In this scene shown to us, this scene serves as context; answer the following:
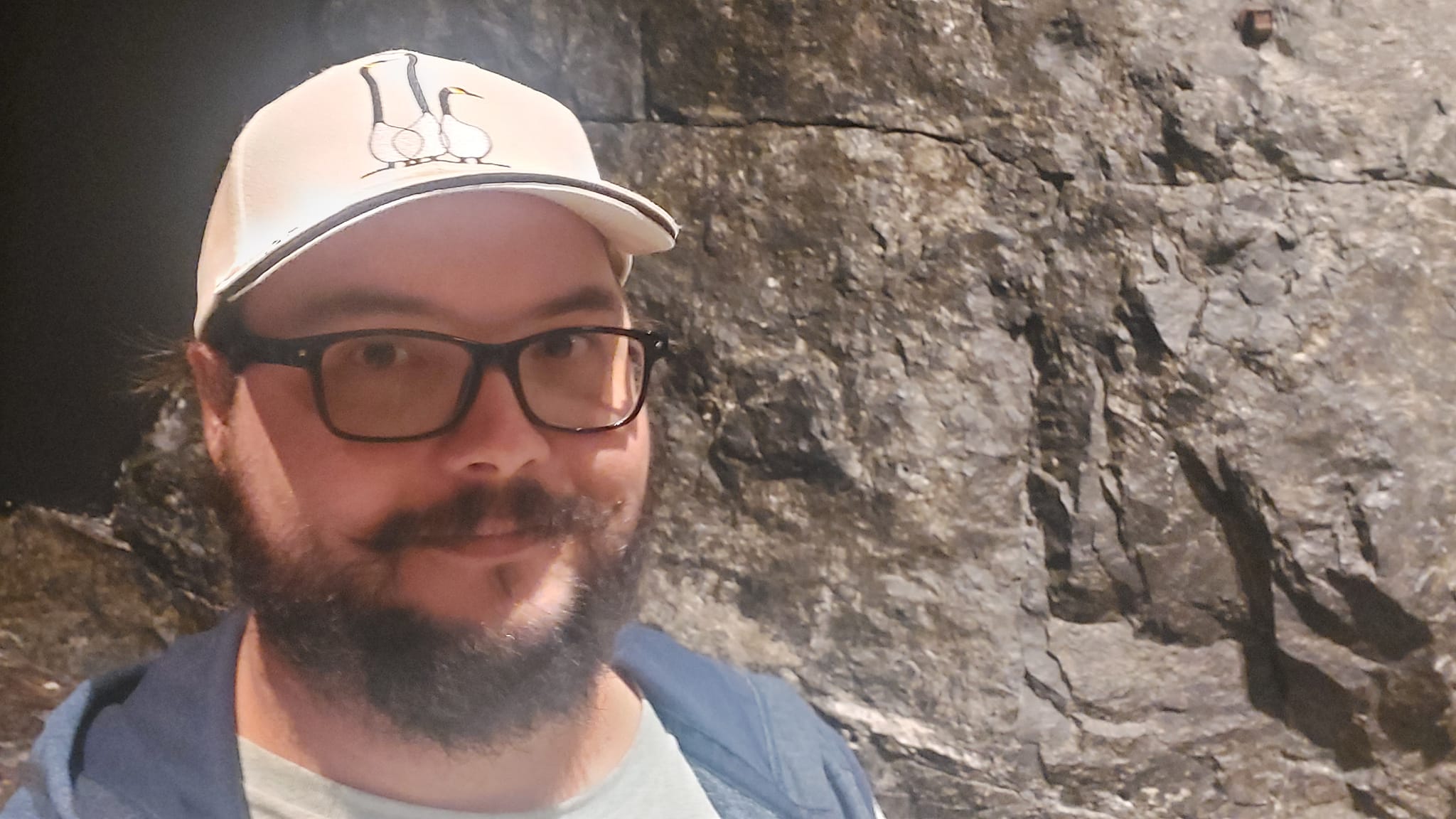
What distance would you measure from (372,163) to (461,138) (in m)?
0.06

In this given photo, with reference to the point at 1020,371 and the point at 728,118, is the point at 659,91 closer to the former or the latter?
the point at 728,118

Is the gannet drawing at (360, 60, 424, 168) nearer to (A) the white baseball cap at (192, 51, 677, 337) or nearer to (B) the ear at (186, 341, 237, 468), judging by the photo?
(A) the white baseball cap at (192, 51, 677, 337)

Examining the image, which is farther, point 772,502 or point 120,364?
point 120,364

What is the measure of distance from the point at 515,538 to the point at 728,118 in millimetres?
613

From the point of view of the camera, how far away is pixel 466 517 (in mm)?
502

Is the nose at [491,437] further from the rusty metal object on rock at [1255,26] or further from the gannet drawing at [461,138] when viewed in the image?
the rusty metal object on rock at [1255,26]

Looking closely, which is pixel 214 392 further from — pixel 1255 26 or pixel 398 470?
pixel 1255 26

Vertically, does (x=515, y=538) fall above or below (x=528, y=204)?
below

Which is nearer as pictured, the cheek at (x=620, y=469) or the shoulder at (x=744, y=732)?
the cheek at (x=620, y=469)

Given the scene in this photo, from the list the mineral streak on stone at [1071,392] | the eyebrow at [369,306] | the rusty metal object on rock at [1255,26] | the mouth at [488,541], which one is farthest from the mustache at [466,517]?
the rusty metal object on rock at [1255,26]

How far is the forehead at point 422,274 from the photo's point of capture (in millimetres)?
498

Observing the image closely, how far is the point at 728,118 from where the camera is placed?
967 mm

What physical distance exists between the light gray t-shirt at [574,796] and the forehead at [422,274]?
10.9 inches

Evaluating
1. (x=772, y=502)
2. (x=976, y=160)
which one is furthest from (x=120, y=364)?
(x=976, y=160)
